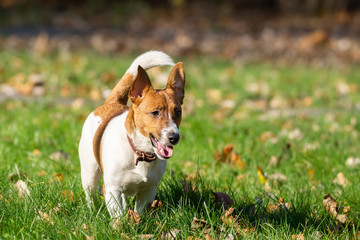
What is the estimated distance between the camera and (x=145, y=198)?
3012 millimetres

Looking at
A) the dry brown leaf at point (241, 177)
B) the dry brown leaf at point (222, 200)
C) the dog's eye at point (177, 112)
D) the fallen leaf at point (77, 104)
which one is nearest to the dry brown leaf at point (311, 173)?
the dry brown leaf at point (241, 177)

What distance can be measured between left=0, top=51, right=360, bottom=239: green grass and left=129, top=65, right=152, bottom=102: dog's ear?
0.65 m

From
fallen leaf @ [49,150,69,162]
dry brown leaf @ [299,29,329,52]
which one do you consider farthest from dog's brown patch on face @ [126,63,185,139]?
dry brown leaf @ [299,29,329,52]

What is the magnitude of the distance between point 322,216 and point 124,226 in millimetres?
1223

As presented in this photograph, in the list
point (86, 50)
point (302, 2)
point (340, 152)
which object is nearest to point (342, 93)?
point (340, 152)

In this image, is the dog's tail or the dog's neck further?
the dog's tail

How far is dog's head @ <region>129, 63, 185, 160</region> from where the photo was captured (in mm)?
2684

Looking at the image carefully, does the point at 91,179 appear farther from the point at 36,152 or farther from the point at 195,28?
the point at 195,28

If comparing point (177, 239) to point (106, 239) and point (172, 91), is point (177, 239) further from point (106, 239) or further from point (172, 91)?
point (172, 91)

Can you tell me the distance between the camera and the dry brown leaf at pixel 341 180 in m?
3.93

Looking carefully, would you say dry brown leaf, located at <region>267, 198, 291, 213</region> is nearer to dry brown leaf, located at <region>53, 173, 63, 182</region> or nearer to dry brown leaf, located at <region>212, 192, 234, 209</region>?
dry brown leaf, located at <region>212, 192, 234, 209</region>

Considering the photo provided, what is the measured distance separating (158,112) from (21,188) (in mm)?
1007

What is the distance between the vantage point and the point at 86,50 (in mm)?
10234

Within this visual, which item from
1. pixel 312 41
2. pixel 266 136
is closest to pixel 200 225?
pixel 266 136
